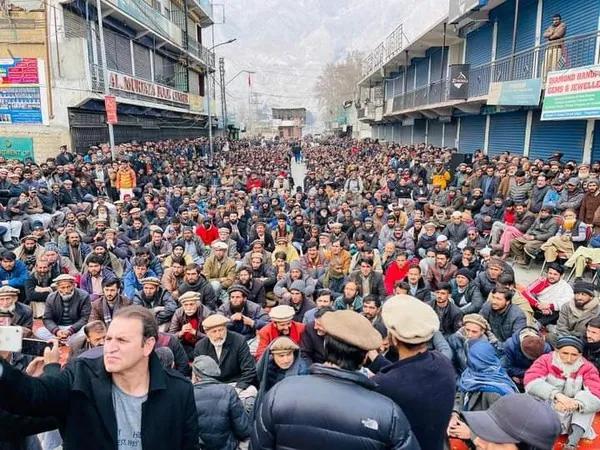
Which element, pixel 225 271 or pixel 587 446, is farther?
pixel 225 271

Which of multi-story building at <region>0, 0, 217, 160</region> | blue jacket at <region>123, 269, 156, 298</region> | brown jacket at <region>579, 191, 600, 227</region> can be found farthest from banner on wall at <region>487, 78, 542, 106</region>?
multi-story building at <region>0, 0, 217, 160</region>

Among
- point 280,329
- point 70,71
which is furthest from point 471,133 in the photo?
point 280,329

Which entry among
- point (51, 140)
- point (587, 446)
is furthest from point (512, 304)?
point (51, 140)

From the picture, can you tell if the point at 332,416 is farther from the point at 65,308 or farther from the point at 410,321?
the point at 65,308

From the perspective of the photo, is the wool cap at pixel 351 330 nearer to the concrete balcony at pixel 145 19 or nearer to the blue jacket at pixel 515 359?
the blue jacket at pixel 515 359

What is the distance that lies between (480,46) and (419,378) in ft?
69.1

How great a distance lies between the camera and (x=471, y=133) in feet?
70.6

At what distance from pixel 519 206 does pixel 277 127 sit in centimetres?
7737

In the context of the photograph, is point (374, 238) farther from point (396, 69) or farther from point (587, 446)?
point (396, 69)

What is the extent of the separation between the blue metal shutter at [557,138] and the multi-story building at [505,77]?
3cm

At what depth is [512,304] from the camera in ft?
17.9

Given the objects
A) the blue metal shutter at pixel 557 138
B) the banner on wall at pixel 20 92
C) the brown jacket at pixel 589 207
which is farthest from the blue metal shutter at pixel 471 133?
the banner on wall at pixel 20 92

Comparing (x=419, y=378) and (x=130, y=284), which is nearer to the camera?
(x=419, y=378)

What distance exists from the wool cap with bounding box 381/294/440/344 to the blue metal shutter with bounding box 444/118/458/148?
23.1 m
